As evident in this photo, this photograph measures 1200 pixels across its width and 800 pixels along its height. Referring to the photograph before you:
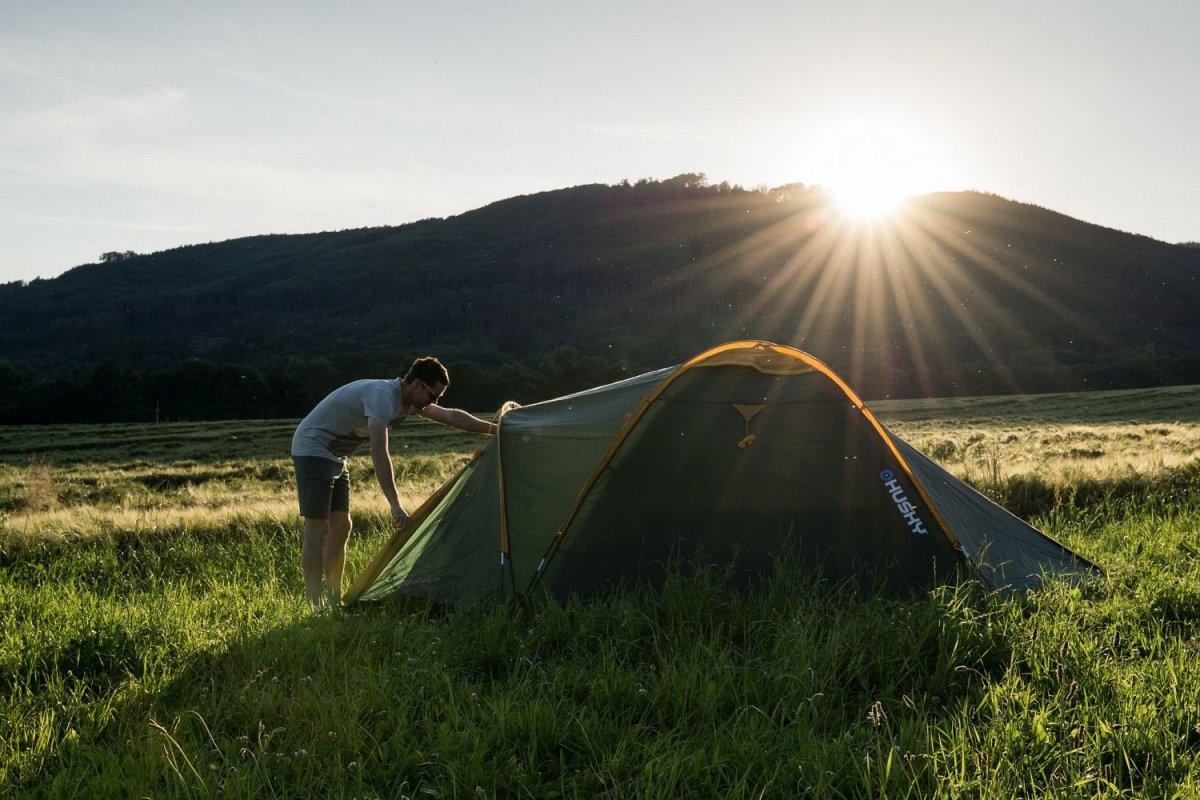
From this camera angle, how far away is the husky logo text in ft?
20.4

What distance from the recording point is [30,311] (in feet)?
593

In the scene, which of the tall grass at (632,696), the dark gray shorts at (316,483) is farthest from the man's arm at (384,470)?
the tall grass at (632,696)

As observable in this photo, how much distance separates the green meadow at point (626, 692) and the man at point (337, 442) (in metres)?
0.50

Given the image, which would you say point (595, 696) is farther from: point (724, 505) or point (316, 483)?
point (316, 483)

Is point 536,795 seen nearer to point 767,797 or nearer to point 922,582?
point 767,797

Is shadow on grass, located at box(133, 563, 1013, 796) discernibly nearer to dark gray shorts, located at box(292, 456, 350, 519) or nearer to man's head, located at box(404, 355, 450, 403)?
dark gray shorts, located at box(292, 456, 350, 519)

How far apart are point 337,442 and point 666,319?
14597 cm

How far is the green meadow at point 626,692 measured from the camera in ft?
11.8

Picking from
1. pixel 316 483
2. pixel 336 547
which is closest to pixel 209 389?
pixel 336 547

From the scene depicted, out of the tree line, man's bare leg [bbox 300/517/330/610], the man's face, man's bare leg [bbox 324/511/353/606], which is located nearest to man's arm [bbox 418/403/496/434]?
the man's face

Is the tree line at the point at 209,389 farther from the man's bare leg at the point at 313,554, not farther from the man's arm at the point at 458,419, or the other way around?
the man's bare leg at the point at 313,554

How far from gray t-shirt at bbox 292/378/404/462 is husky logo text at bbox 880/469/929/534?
12.7 ft

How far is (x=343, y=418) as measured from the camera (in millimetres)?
7312

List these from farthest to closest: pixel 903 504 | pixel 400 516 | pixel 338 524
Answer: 1. pixel 338 524
2. pixel 400 516
3. pixel 903 504
